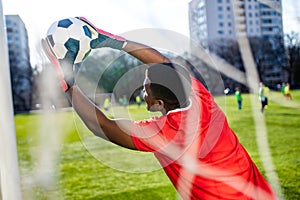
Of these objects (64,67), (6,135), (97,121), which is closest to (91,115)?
(97,121)

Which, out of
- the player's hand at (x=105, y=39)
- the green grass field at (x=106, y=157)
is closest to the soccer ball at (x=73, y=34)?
the player's hand at (x=105, y=39)

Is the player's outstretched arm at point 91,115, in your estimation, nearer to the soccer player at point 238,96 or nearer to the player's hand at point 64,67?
the player's hand at point 64,67

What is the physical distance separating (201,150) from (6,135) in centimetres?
70

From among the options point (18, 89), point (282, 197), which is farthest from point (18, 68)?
point (282, 197)

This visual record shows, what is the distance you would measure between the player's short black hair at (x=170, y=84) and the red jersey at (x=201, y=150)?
0.03 meters

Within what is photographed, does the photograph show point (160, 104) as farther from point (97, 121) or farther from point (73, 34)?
point (73, 34)

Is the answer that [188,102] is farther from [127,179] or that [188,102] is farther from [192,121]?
[127,179]

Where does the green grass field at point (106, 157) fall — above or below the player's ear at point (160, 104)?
below

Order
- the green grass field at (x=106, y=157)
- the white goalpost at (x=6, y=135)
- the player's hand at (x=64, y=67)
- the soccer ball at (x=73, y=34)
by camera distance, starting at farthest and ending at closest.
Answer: the green grass field at (x=106, y=157)
the white goalpost at (x=6, y=135)
the soccer ball at (x=73, y=34)
the player's hand at (x=64, y=67)

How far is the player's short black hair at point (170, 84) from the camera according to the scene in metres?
1.26

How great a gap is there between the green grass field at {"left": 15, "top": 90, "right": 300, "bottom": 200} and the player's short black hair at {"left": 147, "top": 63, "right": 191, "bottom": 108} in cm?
52

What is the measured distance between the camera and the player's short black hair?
1261mm

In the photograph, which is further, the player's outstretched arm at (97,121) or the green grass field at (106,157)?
the green grass field at (106,157)

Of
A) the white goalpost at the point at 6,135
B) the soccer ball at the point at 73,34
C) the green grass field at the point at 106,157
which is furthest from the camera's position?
the green grass field at the point at 106,157
